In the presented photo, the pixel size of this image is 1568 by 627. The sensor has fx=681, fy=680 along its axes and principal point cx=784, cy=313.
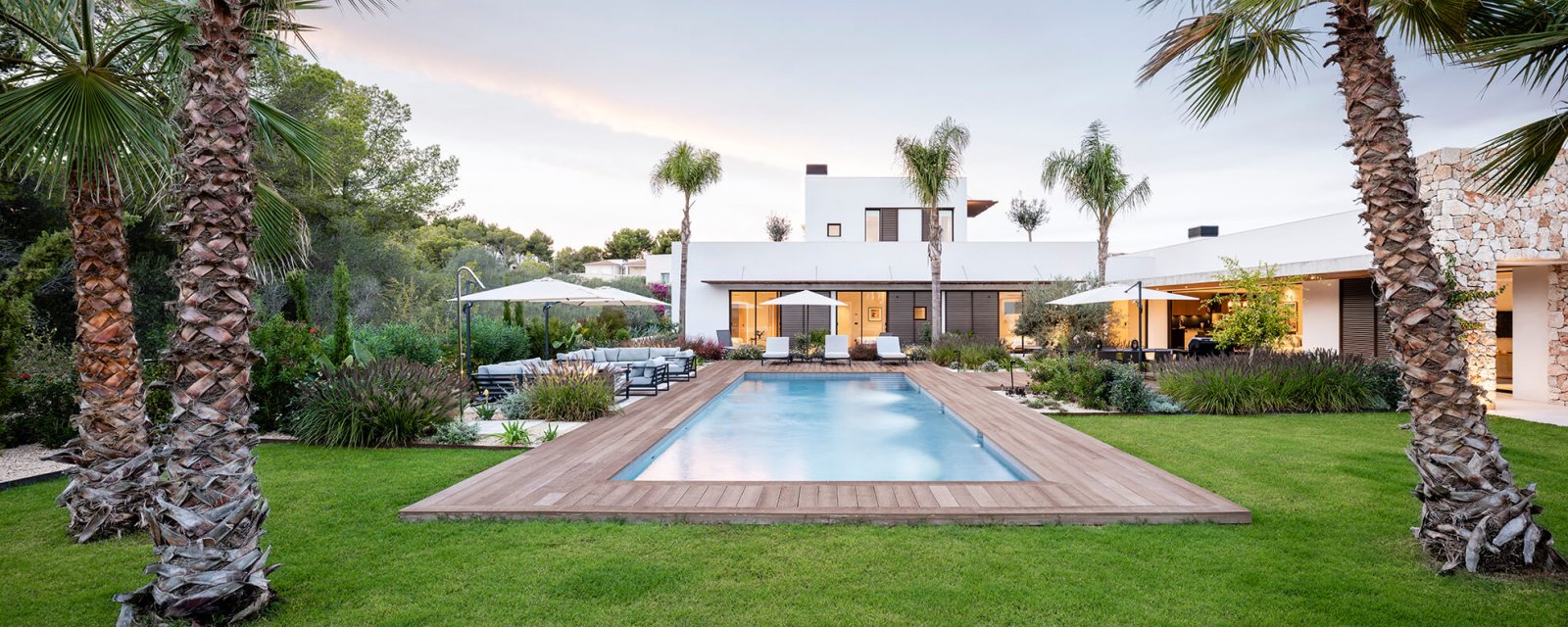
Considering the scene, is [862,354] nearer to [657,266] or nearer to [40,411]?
[657,266]

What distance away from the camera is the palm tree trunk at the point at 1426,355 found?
3477mm

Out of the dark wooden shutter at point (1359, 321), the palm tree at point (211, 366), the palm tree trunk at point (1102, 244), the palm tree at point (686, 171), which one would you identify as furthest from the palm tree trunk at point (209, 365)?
the palm tree trunk at point (1102, 244)

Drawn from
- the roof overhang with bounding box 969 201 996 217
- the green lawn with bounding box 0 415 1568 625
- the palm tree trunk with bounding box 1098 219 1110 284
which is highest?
the roof overhang with bounding box 969 201 996 217

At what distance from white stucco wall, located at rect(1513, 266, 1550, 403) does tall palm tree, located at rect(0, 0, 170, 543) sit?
55.0ft

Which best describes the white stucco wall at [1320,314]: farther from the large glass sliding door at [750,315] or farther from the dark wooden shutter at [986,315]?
the large glass sliding door at [750,315]

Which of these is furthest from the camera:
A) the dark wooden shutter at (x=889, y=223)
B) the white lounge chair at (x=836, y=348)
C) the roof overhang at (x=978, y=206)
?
the roof overhang at (x=978, y=206)

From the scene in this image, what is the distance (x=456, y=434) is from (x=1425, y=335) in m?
7.73

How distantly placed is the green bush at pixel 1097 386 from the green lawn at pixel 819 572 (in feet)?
13.3

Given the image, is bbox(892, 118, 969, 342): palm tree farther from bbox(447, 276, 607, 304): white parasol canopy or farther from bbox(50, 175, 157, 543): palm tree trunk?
bbox(50, 175, 157, 543): palm tree trunk

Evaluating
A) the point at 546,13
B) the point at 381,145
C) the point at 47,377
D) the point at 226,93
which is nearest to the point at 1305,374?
the point at 226,93

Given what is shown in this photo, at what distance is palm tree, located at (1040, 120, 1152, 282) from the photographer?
640 inches

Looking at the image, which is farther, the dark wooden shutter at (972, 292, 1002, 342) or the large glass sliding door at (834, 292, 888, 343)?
the large glass sliding door at (834, 292, 888, 343)

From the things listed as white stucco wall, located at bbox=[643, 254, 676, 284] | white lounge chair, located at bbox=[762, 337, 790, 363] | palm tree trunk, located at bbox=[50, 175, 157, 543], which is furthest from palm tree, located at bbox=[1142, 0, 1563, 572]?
white stucco wall, located at bbox=[643, 254, 676, 284]

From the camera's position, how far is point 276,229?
528cm
